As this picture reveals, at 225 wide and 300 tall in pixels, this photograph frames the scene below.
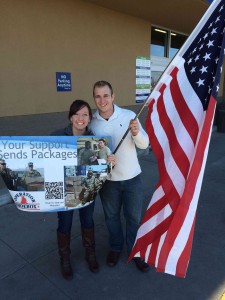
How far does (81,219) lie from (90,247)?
0.30 meters

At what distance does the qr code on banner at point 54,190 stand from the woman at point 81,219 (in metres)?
0.24

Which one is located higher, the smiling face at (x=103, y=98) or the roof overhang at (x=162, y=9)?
the roof overhang at (x=162, y=9)

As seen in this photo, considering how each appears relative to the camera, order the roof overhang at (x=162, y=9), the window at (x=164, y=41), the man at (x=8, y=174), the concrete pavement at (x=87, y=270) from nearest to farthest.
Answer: the man at (x=8, y=174) → the concrete pavement at (x=87, y=270) → the roof overhang at (x=162, y=9) → the window at (x=164, y=41)

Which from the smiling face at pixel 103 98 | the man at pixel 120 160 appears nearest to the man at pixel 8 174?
the man at pixel 120 160

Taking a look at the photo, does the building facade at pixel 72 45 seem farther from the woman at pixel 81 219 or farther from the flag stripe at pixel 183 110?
the flag stripe at pixel 183 110

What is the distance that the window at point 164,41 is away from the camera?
7673 mm

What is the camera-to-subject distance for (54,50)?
4957 millimetres

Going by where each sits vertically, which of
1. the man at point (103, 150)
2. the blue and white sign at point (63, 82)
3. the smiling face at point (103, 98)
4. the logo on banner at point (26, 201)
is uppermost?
the blue and white sign at point (63, 82)

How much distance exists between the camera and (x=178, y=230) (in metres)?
1.84

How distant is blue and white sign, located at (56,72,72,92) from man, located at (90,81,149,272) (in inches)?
114

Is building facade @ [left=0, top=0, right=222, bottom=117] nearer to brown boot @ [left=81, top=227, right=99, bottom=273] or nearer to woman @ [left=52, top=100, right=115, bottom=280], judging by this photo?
woman @ [left=52, top=100, right=115, bottom=280]

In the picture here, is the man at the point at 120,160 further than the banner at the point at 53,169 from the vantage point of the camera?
Yes

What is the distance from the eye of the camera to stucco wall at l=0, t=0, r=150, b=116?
14.5 feet

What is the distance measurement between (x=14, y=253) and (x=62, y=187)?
1182 mm
